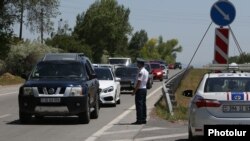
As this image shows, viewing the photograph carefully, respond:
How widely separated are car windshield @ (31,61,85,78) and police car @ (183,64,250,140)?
676cm

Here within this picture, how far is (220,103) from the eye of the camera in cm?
1194

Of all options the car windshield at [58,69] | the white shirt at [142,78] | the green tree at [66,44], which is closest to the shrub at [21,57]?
the green tree at [66,44]

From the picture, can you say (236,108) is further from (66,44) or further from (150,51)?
(150,51)

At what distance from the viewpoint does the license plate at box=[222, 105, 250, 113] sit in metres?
11.8

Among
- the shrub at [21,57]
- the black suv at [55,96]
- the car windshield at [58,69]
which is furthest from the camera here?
the shrub at [21,57]

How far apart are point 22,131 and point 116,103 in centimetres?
1079

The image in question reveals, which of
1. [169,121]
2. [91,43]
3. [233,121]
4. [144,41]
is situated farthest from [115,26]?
[233,121]

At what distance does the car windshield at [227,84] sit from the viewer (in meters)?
12.4

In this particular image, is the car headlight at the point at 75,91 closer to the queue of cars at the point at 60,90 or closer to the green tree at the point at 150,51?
the queue of cars at the point at 60,90

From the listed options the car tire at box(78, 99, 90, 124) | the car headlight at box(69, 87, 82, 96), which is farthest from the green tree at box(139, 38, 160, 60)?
the car headlight at box(69, 87, 82, 96)

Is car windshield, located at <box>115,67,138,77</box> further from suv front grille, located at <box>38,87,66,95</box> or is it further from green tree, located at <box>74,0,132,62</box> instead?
green tree, located at <box>74,0,132,62</box>

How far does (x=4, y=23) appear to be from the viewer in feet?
208

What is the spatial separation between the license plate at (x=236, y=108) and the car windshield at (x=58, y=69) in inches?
300

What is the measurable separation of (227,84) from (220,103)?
2.35 ft
